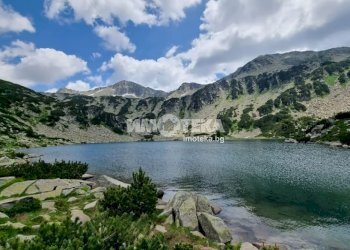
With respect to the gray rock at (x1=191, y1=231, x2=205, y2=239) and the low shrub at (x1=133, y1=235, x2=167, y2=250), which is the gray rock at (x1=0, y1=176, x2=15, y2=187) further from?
the low shrub at (x1=133, y1=235, x2=167, y2=250)

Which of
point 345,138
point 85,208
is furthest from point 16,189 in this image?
point 345,138

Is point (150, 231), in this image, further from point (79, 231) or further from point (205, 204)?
point (205, 204)

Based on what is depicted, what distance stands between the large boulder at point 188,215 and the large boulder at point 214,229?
69 centimetres

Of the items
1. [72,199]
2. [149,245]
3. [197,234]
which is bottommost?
[197,234]

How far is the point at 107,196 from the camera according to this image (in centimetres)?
2698

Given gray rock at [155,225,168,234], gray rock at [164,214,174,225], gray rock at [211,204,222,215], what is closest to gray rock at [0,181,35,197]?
gray rock at [164,214,174,225]

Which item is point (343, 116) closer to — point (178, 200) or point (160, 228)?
point (178, 200)

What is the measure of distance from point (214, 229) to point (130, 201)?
7242mm

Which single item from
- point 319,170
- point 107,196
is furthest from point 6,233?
point 319,170

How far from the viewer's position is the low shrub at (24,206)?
979 inches

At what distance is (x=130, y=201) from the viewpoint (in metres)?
26.6

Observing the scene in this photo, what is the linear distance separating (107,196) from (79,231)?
36.1 feet

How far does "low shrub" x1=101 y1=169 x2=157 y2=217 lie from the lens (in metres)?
26.1

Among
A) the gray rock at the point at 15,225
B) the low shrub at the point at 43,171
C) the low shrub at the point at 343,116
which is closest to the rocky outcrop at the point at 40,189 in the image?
the low shrub at the point at 43,171
